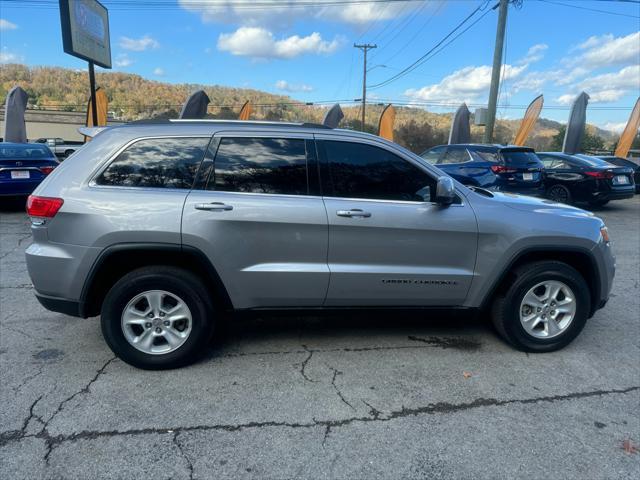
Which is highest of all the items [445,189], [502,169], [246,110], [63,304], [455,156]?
[246,110]

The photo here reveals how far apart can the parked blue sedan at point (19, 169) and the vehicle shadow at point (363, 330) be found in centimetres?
777

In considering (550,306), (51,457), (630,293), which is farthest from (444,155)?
(51,457)

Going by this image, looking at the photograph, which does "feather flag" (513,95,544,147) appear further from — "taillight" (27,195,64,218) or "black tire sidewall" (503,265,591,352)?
"taillight" (27,195,64,218)

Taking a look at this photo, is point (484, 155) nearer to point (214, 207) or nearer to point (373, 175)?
point (373, 175)

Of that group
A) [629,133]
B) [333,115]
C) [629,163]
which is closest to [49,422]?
[629,163]

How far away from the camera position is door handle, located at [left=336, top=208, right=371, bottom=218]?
3359 millimetres

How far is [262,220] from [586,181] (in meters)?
11.1

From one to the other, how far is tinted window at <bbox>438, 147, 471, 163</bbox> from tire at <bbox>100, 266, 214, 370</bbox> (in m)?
8.85

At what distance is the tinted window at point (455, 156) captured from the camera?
10.7 m

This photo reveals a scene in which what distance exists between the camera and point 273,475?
232 cm

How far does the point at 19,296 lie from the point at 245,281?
320 cm

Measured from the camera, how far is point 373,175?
354 centimetres

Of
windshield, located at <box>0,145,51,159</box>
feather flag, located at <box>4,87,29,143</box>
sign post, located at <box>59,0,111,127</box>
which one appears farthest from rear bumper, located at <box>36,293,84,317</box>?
feather flag, located at <box>4,87,29,143</box>

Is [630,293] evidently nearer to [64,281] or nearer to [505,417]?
[505,417]
